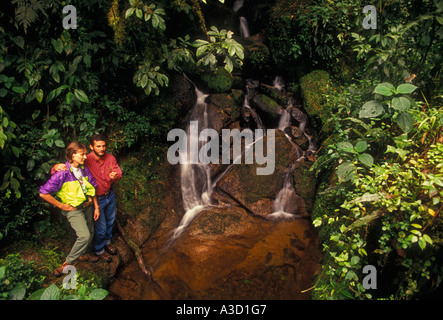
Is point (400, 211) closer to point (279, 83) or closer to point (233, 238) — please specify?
point (233, 238)

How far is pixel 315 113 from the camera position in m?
6.23

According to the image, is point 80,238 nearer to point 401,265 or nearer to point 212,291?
point 212,291

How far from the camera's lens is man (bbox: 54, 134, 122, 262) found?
3.61 metres

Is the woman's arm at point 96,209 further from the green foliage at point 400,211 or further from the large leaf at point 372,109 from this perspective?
the large leaf at point 372,109

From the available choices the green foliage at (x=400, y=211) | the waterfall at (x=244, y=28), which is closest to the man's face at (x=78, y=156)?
the green foliage at (x=400, y=211)

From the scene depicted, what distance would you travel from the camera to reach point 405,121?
2988 mm

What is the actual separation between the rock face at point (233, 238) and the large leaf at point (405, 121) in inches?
106

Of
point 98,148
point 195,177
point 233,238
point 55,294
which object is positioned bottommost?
point 233,238

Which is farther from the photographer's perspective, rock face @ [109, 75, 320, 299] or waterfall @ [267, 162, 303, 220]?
waterfall @ [267, 162, 303, 220]

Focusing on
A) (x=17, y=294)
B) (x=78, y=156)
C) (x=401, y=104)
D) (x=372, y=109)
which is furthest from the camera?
(x=78, y=156)
